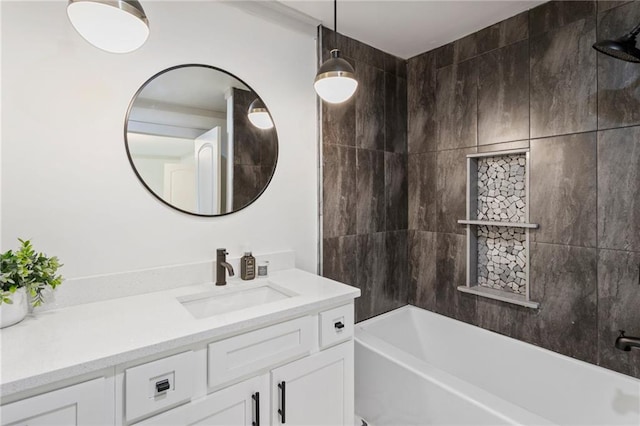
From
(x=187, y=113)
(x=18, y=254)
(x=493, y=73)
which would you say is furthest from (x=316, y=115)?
(x=18, y=254)

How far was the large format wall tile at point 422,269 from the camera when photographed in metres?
2.57

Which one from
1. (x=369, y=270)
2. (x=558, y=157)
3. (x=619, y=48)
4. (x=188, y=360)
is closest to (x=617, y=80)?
(x=619, y=48)

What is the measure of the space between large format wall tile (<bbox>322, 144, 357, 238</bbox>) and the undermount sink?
0.64m

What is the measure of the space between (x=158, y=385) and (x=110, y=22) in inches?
48.8

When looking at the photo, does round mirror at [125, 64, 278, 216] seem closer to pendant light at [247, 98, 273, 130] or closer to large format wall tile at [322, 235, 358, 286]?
pendant light at [247, 98, 273, 130]

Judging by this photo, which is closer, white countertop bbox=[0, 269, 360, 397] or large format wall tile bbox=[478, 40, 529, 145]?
white countertop bbox=[0, 269, 360, 397]

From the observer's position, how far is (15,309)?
43.9 inches

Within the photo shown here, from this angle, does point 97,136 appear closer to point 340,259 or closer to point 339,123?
point 339,123

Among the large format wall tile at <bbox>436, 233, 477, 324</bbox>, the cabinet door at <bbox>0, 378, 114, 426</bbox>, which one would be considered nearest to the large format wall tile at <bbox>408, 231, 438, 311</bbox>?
the large format wall tile at <bbox>436, 233, 477, 324</bbox>

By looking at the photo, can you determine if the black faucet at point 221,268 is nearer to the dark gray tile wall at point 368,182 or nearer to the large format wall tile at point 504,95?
the dark gray tile wall at point 368,182

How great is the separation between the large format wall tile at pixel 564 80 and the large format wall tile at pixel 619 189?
0.14m

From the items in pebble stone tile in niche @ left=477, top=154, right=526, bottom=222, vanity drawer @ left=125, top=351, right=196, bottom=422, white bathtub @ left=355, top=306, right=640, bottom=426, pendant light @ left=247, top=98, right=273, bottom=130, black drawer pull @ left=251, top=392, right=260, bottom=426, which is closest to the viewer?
vanity drawer @ left=125, top=351, right=196, bottom=422

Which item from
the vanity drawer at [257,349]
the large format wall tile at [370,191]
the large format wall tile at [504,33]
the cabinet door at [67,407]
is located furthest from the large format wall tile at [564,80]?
the cabinet door at [67,407]

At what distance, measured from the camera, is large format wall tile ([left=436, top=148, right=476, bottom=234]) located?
2363 mm
